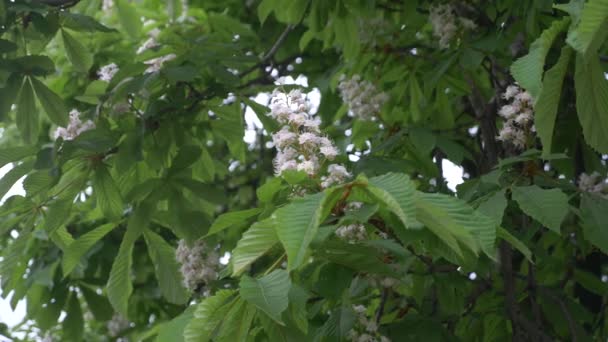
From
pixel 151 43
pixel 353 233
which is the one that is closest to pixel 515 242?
pixel 353 233

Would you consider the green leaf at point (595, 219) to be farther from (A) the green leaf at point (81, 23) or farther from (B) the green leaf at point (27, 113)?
(B) the green leaf at point (27, 113)

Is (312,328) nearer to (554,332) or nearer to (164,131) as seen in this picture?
(164,131)

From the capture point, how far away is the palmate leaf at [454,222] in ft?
5.15

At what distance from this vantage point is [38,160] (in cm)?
270

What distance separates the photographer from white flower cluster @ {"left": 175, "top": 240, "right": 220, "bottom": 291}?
9.84 ft

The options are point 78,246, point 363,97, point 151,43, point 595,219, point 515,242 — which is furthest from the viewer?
point 151,43

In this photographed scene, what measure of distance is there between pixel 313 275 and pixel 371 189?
68 cm

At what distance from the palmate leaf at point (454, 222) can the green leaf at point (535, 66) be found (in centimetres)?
25

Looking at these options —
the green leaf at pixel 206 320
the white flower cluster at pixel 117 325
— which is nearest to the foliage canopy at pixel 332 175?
the green leaf at pixel 206 320

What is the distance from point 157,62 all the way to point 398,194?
1954mm

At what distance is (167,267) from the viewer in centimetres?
308

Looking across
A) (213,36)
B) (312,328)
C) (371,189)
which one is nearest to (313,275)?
(312,328)

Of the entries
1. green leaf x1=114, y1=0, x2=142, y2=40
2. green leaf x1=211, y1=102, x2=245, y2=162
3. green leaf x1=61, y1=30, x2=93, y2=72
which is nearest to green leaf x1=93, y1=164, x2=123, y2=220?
A: green leaf x1=61, y1=30, x2=93, y2=72

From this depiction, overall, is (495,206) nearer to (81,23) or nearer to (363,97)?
(363,97)
